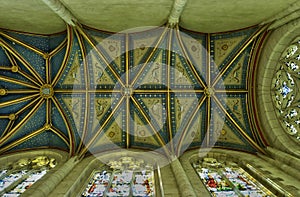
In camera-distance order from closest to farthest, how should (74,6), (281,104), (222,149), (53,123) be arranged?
(74,6) → (281,104) → (222,149) → (53,123)

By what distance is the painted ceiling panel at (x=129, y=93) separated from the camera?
11180 millimetres

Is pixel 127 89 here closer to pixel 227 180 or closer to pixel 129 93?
pixel 129 93

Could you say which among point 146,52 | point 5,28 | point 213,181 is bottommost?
point 213,181

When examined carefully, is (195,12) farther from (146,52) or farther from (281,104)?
(281,104)

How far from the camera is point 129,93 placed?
1169 centimetres

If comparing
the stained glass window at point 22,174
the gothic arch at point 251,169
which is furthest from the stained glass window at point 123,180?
the stained glass window at point 22,174

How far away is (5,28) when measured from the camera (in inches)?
411

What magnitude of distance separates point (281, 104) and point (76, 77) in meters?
7.91

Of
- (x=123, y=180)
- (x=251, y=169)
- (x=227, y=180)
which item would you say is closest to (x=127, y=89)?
(x=123, y=180)

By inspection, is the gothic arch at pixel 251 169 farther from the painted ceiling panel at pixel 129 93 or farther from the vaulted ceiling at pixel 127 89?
the painted ceiling panel at pixel 129 93

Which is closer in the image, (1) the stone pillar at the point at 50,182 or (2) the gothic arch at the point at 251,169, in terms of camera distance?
(1) the stone pillar at the point at 50,182

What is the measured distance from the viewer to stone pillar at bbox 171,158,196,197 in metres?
6.77

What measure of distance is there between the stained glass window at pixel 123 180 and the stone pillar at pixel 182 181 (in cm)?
77

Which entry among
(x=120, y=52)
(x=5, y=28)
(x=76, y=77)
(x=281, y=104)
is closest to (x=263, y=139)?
(x=281, y=104)
